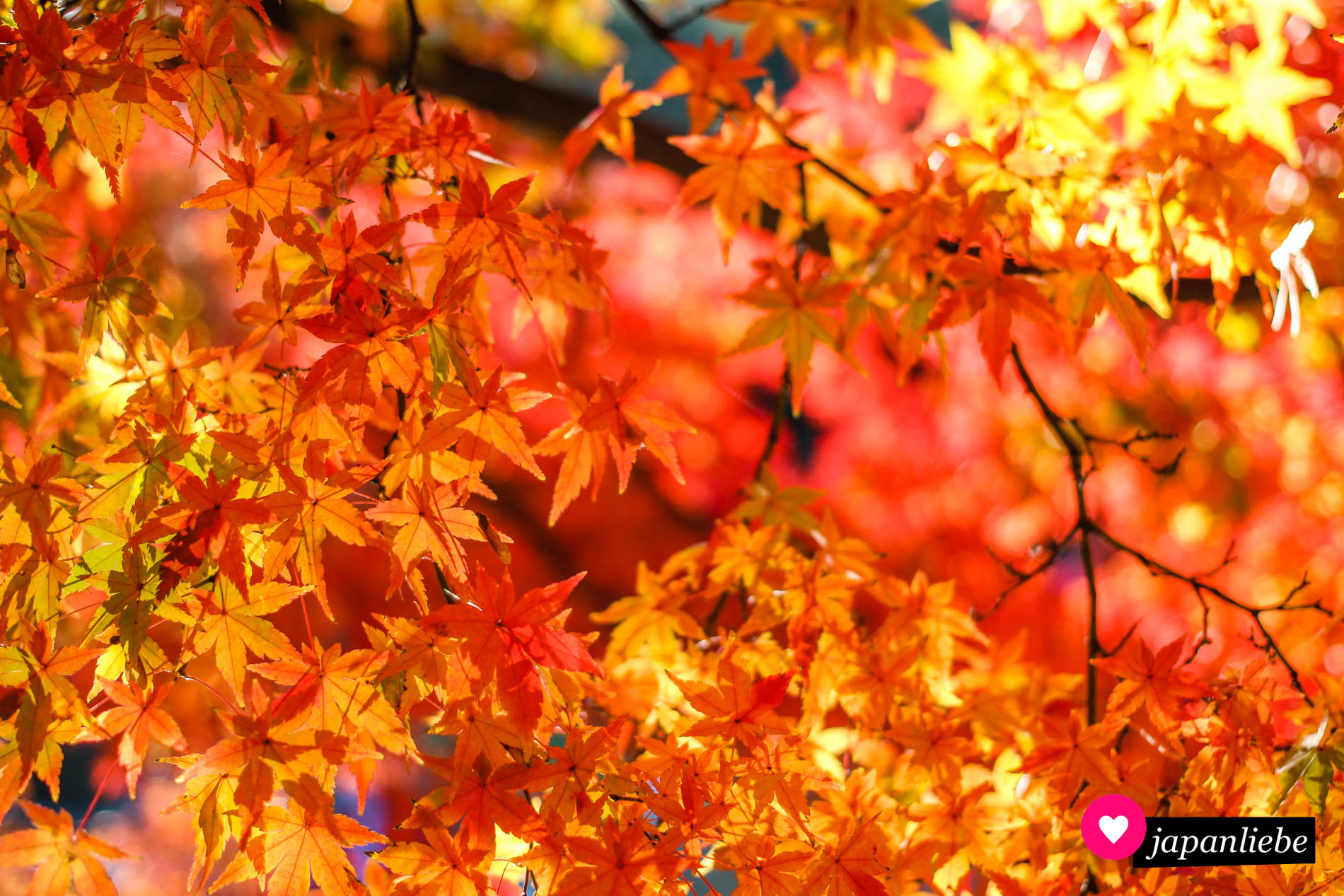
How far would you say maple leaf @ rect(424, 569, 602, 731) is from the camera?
79cm

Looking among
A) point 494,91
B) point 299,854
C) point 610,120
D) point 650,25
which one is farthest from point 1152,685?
point 494,91

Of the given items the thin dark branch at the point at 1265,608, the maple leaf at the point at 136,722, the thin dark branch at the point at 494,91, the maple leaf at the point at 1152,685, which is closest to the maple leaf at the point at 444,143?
the maple leaf at the point at 136,722

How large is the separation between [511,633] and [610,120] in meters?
1.10

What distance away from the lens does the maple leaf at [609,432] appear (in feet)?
3.01

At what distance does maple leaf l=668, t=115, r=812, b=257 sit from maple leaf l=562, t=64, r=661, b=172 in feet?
0.69

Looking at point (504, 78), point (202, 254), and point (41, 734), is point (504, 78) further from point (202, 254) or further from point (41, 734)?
point (202, 254)

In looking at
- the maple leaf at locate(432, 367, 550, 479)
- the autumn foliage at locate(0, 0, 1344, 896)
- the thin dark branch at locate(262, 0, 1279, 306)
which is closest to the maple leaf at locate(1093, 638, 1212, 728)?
the autumn foliage at locate(0, 0, 1344, 896)

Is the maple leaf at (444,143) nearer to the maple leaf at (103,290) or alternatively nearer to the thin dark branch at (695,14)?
the maple leaf at (103,290)

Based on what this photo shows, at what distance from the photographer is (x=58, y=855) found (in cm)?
83

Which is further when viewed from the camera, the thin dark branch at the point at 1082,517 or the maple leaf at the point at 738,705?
the thin dark branch at the point at 1082,517

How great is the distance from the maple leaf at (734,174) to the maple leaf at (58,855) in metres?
1.04

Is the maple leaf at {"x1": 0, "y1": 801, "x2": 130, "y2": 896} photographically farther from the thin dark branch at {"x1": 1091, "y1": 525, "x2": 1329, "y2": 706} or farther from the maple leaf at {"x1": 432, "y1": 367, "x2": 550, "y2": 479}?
the thin dark branch at {"x1": 1091, "y1": 525, "x2": 1329, "y2": 706}

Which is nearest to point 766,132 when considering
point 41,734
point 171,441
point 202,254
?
point 171,441

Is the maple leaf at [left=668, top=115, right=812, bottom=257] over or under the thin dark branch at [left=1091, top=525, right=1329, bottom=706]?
over
